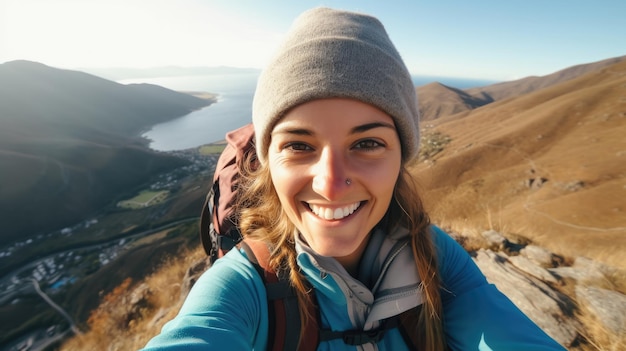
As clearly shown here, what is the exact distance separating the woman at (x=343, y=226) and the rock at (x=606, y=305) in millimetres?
2457

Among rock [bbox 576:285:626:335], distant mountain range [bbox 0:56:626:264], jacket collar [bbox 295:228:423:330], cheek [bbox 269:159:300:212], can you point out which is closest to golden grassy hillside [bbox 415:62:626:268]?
distant mountain range [bbox 0:56:626:264]

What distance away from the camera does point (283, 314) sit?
1588 mm

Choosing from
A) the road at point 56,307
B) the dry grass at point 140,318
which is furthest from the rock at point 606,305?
the road at point 56,307

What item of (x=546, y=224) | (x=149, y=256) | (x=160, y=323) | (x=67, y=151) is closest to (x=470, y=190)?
(x=546, y=224)

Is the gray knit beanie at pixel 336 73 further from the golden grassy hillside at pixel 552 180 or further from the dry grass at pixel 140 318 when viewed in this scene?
the dry grass at pixel 140 318

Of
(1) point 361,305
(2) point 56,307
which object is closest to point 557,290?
(1) point 361,305

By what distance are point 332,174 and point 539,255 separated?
550 centimetres

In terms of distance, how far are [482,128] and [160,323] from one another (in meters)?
37.9

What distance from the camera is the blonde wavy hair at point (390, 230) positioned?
1.66 m

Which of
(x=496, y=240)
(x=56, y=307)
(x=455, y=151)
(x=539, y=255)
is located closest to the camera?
(x=539, y=255)

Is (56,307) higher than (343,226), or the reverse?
(343,226)

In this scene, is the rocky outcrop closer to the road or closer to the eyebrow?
the eyebrow

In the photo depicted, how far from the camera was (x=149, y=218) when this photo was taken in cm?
4794

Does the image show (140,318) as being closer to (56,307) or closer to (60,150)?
(56,307)
